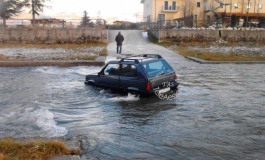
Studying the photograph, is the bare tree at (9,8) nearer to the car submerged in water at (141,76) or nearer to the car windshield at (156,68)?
the car submerged in water at (141,76)

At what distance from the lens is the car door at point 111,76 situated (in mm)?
12023

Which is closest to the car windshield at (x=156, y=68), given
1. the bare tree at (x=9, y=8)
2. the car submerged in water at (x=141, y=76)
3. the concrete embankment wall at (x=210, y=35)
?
the car submerged in water at (x=141, y=76)

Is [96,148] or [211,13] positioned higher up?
[211,13]

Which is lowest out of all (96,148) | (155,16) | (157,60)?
(96,148)

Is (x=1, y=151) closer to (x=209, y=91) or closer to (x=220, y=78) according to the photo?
(x=209, y=91)

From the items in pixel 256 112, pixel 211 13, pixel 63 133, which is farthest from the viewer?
pixel 211 13

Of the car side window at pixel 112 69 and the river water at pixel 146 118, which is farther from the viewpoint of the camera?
the car side window at pixel 112 69

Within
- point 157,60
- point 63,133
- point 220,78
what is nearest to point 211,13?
point 220,78

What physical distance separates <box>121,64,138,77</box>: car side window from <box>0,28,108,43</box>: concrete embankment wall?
27.2 metres

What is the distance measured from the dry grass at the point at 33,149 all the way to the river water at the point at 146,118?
0.55 metres

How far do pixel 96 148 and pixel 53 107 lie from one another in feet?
13.4

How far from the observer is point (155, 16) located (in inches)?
2530

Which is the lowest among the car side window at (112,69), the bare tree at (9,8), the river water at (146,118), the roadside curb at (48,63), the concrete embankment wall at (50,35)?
the river water at (146,118)

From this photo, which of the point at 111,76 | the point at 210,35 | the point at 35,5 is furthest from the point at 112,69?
the point at 35,5
